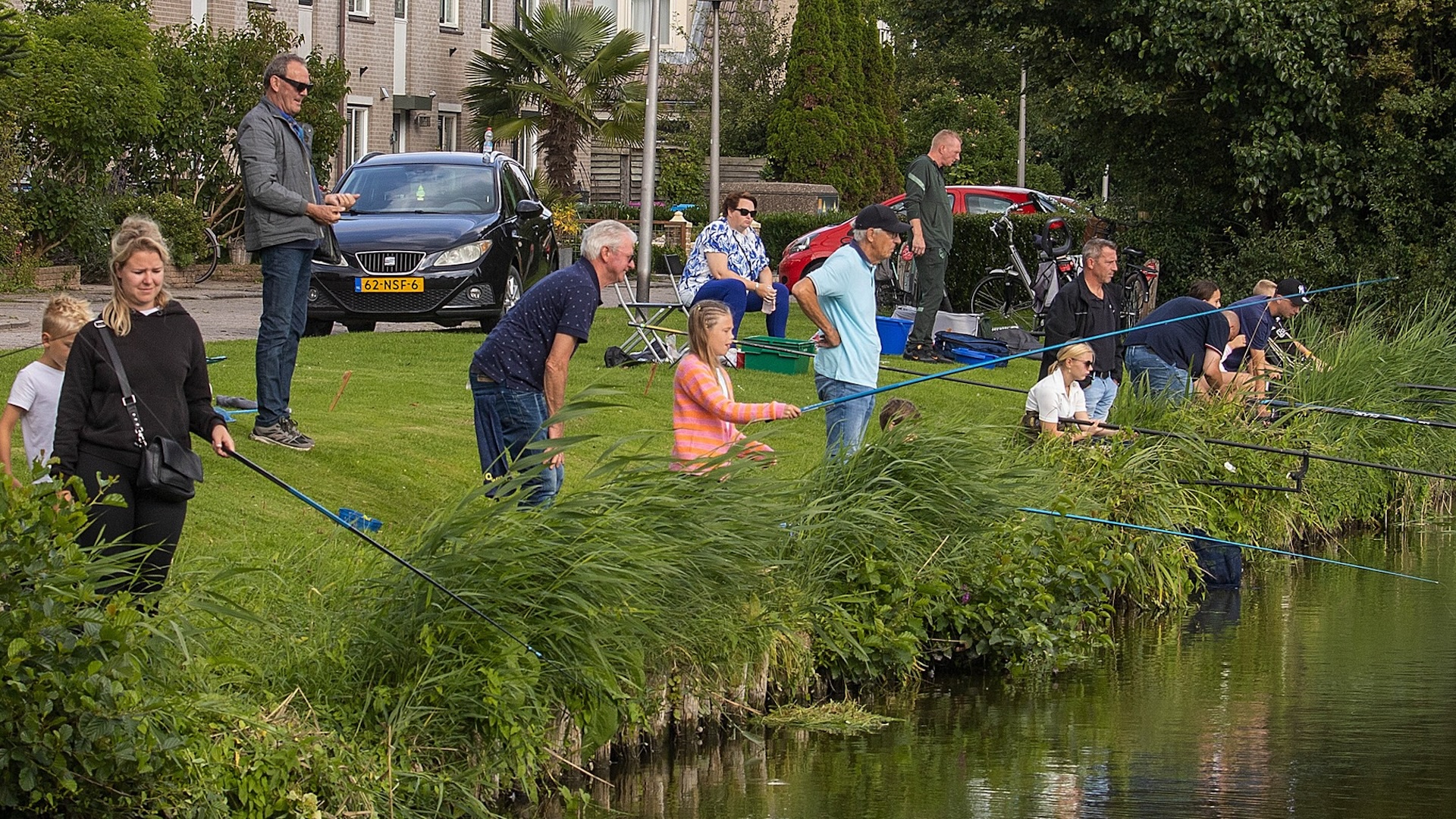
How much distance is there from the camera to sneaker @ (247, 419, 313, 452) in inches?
413

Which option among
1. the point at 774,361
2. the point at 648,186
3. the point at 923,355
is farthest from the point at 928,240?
the point at 648,186

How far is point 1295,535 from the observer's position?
44.1ft

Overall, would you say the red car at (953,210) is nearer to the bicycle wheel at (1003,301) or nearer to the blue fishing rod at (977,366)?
the bicycle wheel at (1003,301)

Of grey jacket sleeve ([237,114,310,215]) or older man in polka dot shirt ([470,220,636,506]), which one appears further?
grey jacket sleeve ([237,114,310,215])

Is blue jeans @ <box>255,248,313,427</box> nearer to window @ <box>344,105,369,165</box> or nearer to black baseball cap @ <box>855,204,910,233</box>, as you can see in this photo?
black baseball cap @ <box>855,204,910,233</box>

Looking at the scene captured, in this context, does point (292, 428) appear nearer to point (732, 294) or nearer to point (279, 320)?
point (279, 320)

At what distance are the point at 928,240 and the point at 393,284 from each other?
14.9ft

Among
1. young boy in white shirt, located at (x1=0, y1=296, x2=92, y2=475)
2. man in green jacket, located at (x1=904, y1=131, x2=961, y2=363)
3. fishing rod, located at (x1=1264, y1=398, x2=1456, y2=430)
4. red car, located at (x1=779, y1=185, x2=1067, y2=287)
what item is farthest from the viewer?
red car, located at (x1=779, y1=185, x2=1067, y2=287)

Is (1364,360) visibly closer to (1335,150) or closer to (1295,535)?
(1295,535)

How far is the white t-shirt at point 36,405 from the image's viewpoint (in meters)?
7.15

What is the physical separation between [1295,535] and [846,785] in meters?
6.57

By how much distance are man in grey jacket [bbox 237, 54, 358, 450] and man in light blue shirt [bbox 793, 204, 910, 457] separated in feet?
8.18

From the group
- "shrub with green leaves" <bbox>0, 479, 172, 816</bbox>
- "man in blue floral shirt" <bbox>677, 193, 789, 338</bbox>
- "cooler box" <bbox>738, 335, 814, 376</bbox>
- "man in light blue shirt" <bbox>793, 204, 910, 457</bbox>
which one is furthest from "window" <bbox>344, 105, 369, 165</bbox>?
"shrub with green leaves" <bbox>0, 479, 172, 816</bbox>

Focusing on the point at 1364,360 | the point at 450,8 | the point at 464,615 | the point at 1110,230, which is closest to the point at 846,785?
the point at 464,615
